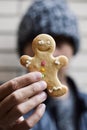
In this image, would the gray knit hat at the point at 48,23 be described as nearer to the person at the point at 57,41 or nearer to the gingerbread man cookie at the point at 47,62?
the person at the point at 57,41

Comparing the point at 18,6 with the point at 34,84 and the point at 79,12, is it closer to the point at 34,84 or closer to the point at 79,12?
the point at 79,12

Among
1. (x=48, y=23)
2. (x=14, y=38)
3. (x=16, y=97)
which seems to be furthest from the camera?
(x=14, y=38)

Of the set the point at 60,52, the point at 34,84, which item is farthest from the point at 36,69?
the point at 60,52

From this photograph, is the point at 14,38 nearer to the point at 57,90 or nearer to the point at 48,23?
the point at 48,23

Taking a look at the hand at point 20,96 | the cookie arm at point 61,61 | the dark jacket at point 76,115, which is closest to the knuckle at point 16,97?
the hand at point 20,96

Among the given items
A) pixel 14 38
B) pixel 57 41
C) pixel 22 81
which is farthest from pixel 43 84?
pixel 14 38
